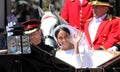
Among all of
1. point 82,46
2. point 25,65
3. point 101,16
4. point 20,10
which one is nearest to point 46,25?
point 101,16

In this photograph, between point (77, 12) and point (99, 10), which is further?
point (77, 12)

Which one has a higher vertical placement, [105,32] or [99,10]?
[99,10]


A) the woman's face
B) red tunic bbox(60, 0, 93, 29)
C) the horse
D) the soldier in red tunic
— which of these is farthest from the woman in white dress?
red tunic bbox(60, 0, 93, 29)

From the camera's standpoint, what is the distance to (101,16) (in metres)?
3.83

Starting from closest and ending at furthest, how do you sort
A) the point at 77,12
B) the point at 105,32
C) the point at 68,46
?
the point at 68,46, the point at 105,32, the point at 77,12

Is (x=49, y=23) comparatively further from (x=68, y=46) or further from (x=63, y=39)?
(x=68, y=46)

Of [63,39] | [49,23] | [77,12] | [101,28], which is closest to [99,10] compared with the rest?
[101,28]

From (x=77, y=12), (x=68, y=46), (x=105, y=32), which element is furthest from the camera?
(x=77, y=12)

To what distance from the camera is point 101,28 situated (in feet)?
12.4

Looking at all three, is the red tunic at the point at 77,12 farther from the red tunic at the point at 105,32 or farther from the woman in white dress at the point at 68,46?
the woman in white dress at the point at 68,46

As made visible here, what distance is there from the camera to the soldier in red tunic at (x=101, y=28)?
12.2 ft

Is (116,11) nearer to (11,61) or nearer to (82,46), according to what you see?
(82,46)

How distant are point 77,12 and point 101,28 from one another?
654 mm

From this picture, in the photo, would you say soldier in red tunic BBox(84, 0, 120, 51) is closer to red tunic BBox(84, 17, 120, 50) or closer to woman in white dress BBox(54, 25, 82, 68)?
red tunic BBox(84, 17, 120, 50)
